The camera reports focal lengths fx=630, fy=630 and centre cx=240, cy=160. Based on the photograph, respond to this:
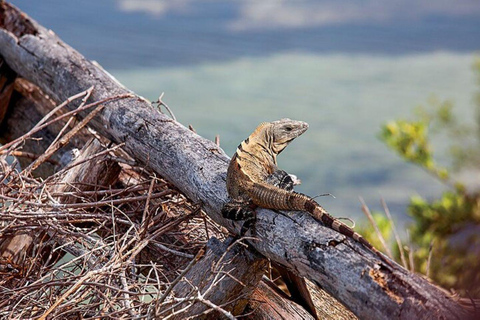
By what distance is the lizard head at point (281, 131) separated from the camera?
2.33 meters

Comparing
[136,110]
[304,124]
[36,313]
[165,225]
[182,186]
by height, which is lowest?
[36,313]

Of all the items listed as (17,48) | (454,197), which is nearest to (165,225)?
(17,48)

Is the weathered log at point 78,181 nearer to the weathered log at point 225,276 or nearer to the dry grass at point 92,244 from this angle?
the dry grass at point 92,244

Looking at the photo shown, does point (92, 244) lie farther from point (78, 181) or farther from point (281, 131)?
point (281, 131)

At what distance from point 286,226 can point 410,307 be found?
1.62ft

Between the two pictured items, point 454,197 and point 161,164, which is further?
point 454,197

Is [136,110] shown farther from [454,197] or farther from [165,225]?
[454,197]

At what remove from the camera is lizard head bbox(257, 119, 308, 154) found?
233 cm

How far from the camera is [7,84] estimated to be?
394 centimetres

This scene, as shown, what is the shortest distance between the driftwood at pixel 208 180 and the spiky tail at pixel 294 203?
0.07 ft

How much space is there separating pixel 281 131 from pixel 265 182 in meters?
0.36

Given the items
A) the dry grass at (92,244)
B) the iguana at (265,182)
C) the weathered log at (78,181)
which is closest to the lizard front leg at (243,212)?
the iguana at (265,182)

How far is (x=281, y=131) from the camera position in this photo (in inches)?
93.2

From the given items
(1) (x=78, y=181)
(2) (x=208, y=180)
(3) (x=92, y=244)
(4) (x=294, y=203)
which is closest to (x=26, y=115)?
(1) (x=78, y=181)
